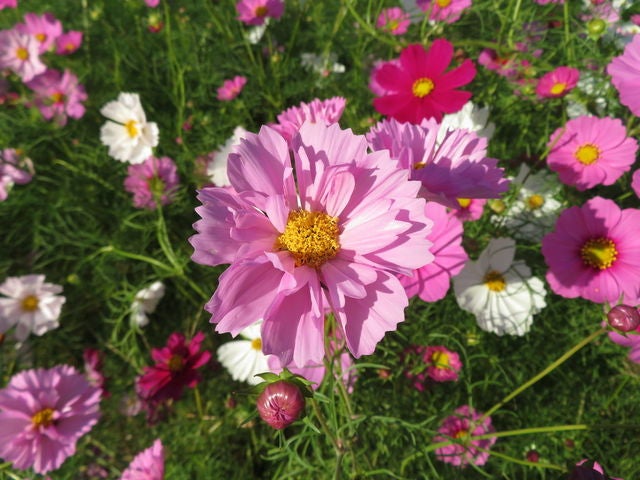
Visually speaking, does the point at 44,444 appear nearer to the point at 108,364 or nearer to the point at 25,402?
the point at 25,402

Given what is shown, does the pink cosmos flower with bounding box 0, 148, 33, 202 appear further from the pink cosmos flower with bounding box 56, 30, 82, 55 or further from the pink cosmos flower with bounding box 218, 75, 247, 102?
the pink cosmos flower with bounding box 218, 75, 247, 102

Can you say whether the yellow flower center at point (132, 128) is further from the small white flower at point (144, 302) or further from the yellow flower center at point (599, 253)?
the yellow flower center at point (599, 253)

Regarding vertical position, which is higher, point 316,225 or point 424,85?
point 424,85

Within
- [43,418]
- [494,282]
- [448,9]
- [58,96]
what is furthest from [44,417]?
[448,9]

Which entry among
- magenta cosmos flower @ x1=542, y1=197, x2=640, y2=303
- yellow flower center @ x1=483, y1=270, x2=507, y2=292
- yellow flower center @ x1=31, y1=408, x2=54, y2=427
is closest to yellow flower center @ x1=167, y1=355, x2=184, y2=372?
yellow flower center @ x1=31, y1=408, x2=54, y2=427

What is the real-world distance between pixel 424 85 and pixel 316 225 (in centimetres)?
58

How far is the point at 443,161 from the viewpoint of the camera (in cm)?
53

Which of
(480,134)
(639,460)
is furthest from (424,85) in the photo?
(639,460)

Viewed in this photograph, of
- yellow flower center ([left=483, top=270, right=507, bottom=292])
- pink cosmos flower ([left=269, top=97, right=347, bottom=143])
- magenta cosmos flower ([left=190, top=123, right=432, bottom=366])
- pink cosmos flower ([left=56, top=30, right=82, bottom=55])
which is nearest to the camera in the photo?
magenta cosmos flower ([left=190, top=123, right=432, bottom=366])

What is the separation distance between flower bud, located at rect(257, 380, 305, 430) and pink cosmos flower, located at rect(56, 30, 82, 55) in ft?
5.85

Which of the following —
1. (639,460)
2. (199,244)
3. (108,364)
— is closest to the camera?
(199,244)

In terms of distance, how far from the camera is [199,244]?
15.6 inches

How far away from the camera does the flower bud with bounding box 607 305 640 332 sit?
505 mm

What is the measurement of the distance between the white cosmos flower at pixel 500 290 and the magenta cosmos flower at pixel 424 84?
1.02 feet
